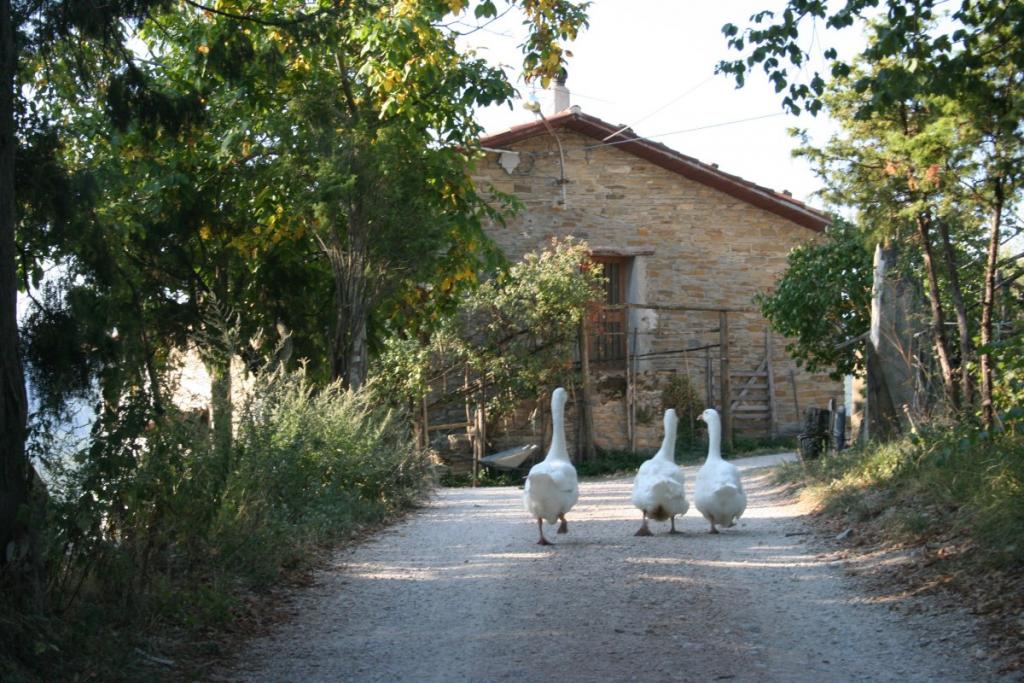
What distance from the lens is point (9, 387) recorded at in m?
5.96

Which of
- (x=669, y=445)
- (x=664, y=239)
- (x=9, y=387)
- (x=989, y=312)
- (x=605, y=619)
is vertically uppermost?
(x=664, y=239)

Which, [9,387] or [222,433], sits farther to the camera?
[222,433]

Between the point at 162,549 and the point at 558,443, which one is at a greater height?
the point at 558,443

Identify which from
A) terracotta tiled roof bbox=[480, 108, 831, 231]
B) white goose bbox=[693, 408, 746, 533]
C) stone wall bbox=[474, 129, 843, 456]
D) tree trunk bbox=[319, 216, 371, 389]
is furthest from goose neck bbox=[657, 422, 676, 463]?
terracotta tiled roof bbox=[480, 108, 831, 231]

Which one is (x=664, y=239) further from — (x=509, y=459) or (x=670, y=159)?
(x=509, y=459)

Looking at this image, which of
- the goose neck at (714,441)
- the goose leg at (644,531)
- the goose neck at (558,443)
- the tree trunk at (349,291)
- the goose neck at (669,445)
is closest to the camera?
the goose leg at (644,531)

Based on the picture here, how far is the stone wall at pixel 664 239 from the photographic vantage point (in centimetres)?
2731

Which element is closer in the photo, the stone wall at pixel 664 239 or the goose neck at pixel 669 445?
the goose neck at pixel 669 445

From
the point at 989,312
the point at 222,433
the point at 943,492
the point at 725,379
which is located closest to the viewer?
the point at 222,433

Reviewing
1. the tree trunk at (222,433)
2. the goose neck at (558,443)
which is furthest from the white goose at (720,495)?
the tree trunk at (222,433)

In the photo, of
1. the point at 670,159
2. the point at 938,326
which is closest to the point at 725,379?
the point at 670,159

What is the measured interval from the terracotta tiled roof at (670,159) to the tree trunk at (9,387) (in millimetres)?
20727

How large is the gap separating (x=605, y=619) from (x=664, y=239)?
70.2 ft

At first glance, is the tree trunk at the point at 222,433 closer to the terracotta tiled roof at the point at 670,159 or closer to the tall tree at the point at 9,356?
the tall tree at the point at 9,356
